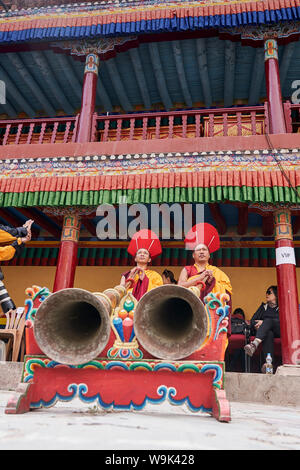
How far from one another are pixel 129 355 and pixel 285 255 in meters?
3.32

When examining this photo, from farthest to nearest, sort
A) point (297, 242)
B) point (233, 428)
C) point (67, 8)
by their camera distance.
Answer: point (297, 242)
point (67, 8)
point (233, 428)

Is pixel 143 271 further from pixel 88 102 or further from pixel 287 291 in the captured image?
pixel 88 102

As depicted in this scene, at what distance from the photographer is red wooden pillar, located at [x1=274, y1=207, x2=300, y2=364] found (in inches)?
173

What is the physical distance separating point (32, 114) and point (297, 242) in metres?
6.61

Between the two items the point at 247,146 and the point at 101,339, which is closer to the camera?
the point at 101,339

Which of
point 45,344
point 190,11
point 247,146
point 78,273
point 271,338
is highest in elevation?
point 190,11

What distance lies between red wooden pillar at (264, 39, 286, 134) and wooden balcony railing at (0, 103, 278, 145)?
0.10 meters

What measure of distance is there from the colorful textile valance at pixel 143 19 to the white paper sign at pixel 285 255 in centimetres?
346

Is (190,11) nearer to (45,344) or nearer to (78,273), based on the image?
(78,273)

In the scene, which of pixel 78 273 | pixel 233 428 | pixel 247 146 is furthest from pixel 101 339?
pixel 78 273

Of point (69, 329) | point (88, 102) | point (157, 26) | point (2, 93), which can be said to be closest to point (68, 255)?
point (88, 102)

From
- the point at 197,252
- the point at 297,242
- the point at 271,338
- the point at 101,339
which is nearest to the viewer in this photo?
the point at 101,339

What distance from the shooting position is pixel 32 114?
29.1 ft

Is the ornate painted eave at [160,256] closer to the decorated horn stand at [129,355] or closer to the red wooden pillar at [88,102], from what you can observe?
the red wooden pillar at [88,102]
